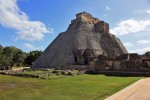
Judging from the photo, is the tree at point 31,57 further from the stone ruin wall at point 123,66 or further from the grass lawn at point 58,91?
the grass lawn at point 58,91

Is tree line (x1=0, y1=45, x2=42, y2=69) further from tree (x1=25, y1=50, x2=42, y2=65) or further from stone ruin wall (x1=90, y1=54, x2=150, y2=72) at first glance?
stone ruin wall (x1=90, y1=54, x2=150, y2=72)

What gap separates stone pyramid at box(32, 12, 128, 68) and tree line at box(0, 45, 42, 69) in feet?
45.8

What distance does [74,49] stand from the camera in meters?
52.8

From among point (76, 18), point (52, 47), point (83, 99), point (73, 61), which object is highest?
point (76, 18)

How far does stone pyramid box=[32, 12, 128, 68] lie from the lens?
50188mm

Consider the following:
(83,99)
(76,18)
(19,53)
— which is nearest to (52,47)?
(76,18)

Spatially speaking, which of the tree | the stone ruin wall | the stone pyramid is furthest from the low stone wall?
the tree

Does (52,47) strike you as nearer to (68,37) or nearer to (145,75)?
(68,37)

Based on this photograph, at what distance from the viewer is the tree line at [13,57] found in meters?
65.4

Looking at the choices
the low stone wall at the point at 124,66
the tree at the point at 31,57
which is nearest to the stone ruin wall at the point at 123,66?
the low stone wall at the point at 124,66

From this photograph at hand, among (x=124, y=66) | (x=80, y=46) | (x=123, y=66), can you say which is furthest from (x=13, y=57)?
(x=124, y=66)

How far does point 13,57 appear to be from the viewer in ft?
250

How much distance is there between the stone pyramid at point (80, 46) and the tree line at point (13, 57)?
45.8 feet

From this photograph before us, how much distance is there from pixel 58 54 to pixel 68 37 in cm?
740
